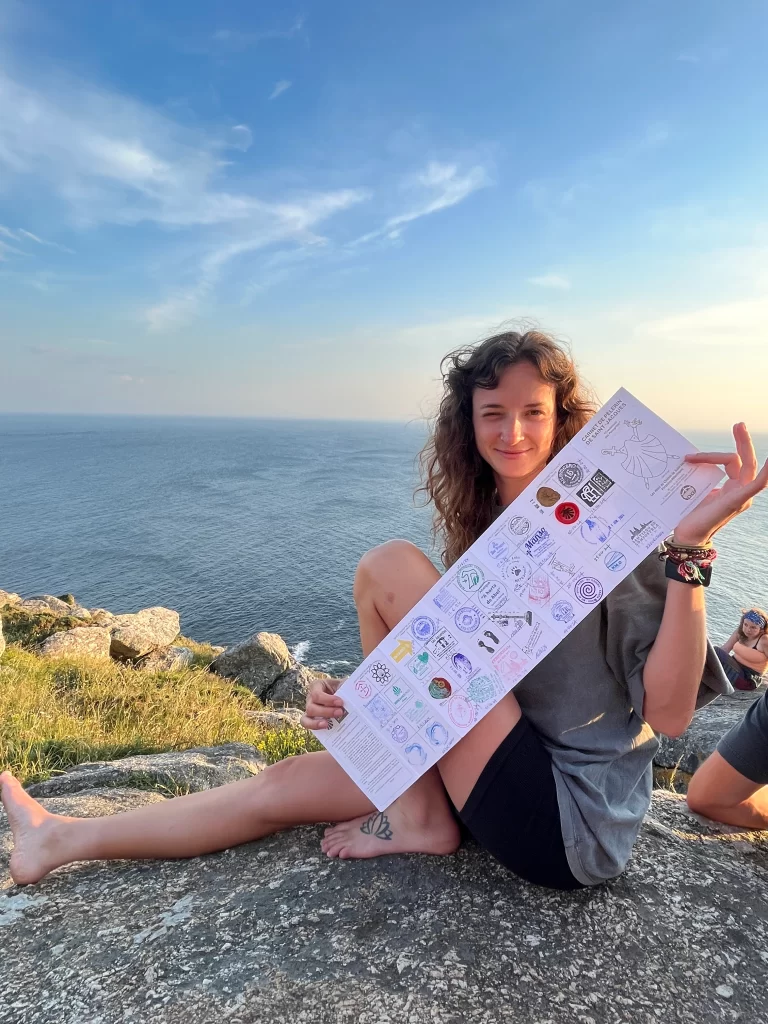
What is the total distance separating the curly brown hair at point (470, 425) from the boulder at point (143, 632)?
55.2 ft

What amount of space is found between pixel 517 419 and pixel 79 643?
52.5 feet

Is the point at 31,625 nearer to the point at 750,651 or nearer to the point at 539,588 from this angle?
the point at 750,651

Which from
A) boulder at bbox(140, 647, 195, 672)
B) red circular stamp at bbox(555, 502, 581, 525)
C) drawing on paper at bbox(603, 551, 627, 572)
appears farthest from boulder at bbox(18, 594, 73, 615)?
drawing on paper at bbox(603, 551, 627, 572)

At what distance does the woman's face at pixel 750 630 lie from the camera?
17.6 feet

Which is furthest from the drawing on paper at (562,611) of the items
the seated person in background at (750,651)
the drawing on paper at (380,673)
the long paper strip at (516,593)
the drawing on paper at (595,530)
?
the seated person in background at (750,651)

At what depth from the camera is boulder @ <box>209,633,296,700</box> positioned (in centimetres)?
1655

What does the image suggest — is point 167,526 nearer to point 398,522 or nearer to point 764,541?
point 398,522

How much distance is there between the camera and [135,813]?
2436 mm

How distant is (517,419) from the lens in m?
2.34

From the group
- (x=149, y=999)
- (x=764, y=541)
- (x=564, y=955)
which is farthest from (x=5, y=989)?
(x=764, y=541)

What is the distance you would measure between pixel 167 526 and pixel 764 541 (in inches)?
1595

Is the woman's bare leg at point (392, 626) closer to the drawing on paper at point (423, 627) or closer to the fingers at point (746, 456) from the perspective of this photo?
the drawing on paper at point (423, 627)

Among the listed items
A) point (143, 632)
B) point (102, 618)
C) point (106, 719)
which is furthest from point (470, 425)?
point (102, 618)

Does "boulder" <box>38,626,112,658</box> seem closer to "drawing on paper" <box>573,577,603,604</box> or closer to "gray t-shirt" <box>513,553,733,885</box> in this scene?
"gray t-shirt" <box>513,553,733,885</box>
